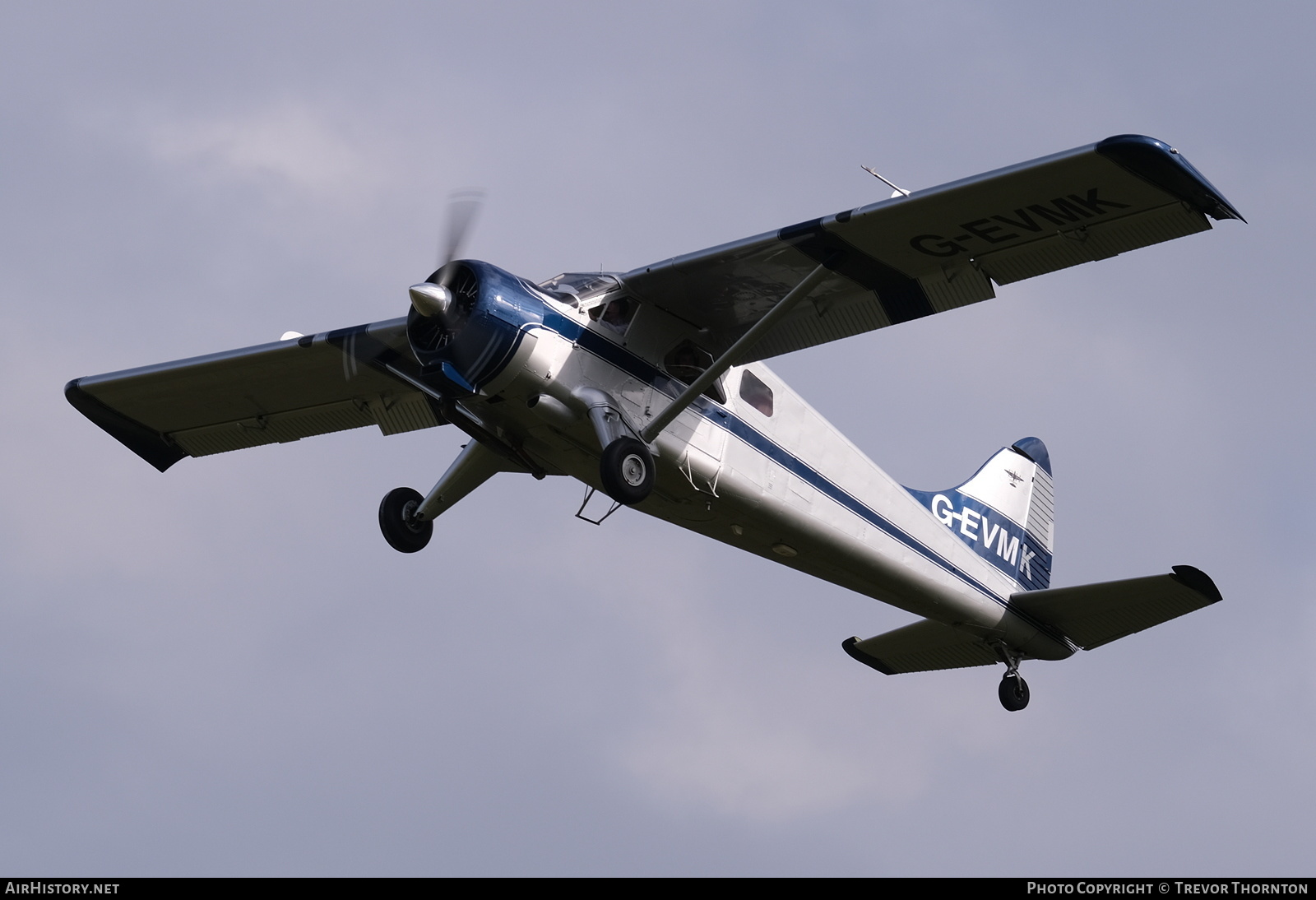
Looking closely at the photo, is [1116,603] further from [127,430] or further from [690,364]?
[127,430]

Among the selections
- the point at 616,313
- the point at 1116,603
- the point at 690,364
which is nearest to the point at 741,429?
the point at 690,364

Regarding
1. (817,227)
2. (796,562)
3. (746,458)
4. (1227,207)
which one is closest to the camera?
(1227,207)

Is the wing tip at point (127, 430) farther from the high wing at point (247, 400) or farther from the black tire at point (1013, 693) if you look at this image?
the black tire at point (1013, 693)

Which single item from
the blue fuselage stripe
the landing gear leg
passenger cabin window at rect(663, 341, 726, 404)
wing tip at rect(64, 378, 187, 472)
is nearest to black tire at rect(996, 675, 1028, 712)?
the landing gear leg

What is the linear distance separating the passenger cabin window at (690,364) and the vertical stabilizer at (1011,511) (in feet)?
10.8

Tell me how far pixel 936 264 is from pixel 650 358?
8.52 ft

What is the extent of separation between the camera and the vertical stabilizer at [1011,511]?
741 inches

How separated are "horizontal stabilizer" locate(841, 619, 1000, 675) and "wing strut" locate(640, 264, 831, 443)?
5055 mm

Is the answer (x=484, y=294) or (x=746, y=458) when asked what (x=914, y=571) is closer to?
(x=746, y=458)

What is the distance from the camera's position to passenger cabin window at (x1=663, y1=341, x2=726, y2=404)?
51.5 ft

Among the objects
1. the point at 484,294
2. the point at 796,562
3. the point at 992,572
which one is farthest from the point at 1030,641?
the point at 484,294

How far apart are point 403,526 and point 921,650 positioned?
593 centimetres

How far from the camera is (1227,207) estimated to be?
1349cm

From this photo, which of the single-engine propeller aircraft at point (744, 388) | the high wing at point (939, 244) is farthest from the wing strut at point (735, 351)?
the high wing at point (939, 244)
